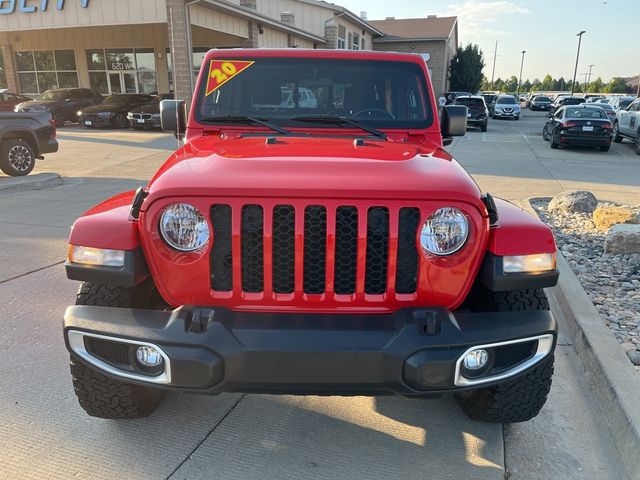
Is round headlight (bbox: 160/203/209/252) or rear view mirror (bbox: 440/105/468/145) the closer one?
round headlight (bbox: 160/203/209/252)

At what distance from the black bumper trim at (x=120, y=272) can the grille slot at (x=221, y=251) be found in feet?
1.03

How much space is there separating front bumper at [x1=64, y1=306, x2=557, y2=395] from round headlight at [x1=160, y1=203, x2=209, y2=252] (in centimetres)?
27

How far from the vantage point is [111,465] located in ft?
7.98

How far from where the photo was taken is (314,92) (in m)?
3.33

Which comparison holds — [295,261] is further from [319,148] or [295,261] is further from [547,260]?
[547,260]

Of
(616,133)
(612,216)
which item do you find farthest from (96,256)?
(616,133)

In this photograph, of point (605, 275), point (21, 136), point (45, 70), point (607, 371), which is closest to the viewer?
point (607, 371)

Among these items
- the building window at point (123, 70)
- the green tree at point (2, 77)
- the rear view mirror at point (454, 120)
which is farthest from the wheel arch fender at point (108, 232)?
the green tree at point (2, 77)

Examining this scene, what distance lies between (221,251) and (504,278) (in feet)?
3.87

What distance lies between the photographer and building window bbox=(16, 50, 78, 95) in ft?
85.5

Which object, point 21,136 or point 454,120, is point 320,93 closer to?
point 454,120

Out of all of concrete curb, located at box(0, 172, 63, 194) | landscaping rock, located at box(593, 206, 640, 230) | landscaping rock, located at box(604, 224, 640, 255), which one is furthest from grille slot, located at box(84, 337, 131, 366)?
concrete curb, located at box(0, 172, 63, 194)

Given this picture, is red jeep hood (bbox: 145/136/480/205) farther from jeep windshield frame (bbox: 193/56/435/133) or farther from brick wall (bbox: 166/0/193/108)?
brick wall (bbox: 166/0/193/108)

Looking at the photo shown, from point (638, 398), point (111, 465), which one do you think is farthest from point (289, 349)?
point (638, 398)
